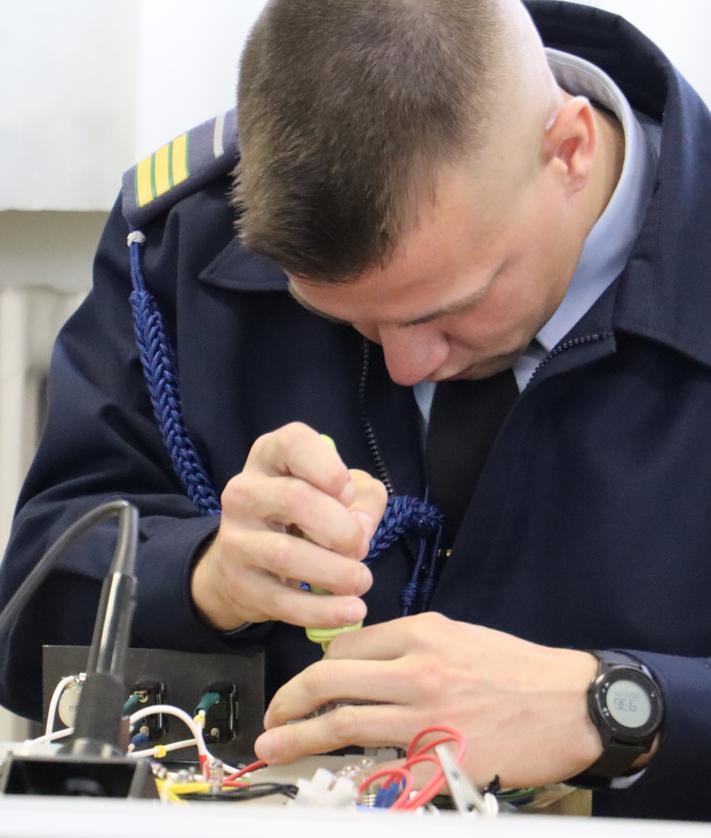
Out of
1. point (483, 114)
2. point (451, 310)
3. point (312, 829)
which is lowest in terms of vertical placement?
point (312, 829)

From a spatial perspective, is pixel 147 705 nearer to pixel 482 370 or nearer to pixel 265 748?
pixel 265 748

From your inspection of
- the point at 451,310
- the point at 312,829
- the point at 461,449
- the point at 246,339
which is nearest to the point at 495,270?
the point at 451,310

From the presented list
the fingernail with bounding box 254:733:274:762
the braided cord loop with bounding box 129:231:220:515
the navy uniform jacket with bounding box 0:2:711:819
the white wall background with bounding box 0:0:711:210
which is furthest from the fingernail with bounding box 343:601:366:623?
the white wall background with bounding box 0:0:711:210

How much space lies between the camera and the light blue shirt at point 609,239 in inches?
44.5

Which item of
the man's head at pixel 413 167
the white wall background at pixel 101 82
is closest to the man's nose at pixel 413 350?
the man's head at pixel 413 167

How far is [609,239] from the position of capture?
113cm

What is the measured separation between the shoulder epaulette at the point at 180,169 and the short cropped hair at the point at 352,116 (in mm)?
295

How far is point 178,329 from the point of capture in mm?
1238

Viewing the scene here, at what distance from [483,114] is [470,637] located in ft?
1.32

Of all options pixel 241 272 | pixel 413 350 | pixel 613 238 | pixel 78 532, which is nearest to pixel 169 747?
pixel 78 532

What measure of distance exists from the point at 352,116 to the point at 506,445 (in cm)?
36

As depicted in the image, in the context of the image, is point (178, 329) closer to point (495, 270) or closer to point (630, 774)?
point (495, 270)

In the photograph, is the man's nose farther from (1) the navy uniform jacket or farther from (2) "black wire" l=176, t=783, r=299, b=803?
(2) "black wire" l=176, t=783, r=299, b=803

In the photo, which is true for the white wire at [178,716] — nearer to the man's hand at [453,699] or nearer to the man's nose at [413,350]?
the man's hand at [453,699]
